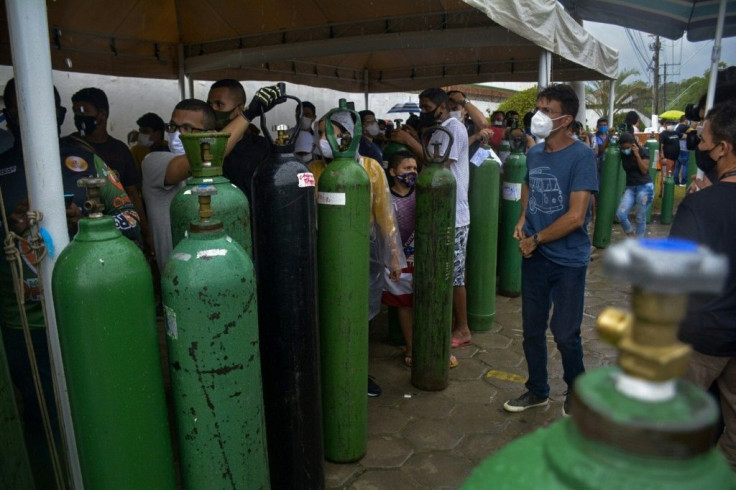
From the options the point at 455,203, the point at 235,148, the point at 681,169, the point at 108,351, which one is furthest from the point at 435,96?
the point at 681,169

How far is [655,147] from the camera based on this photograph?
9.59 meters

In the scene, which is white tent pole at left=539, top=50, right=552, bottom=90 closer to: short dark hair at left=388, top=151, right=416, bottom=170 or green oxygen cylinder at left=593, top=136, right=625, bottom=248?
short dark hair at left=388, top=151, right=416, bottom=170

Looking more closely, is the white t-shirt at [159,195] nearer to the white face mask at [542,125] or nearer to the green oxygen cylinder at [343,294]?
the green oxygen cylinder at [343,294]

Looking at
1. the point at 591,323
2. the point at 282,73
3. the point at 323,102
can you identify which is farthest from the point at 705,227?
the point at 323,102

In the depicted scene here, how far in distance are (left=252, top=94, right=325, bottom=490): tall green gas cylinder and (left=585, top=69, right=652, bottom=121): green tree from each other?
22651 millimetres

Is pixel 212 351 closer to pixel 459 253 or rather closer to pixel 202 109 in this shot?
pixel 202 109

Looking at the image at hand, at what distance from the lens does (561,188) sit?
9.79 feet

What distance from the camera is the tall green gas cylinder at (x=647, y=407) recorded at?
1.75 ft

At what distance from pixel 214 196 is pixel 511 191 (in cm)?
368

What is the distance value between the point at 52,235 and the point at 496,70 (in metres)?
7.72

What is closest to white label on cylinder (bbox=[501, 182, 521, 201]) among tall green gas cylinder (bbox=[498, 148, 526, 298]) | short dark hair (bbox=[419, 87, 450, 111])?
tall green gas cylinder (bbox=[498, 148, 526, 298])

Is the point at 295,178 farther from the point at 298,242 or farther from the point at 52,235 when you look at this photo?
the point at 52,235

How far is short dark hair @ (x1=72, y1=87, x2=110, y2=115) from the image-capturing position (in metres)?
3.55

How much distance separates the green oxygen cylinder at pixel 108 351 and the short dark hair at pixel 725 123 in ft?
7.67
